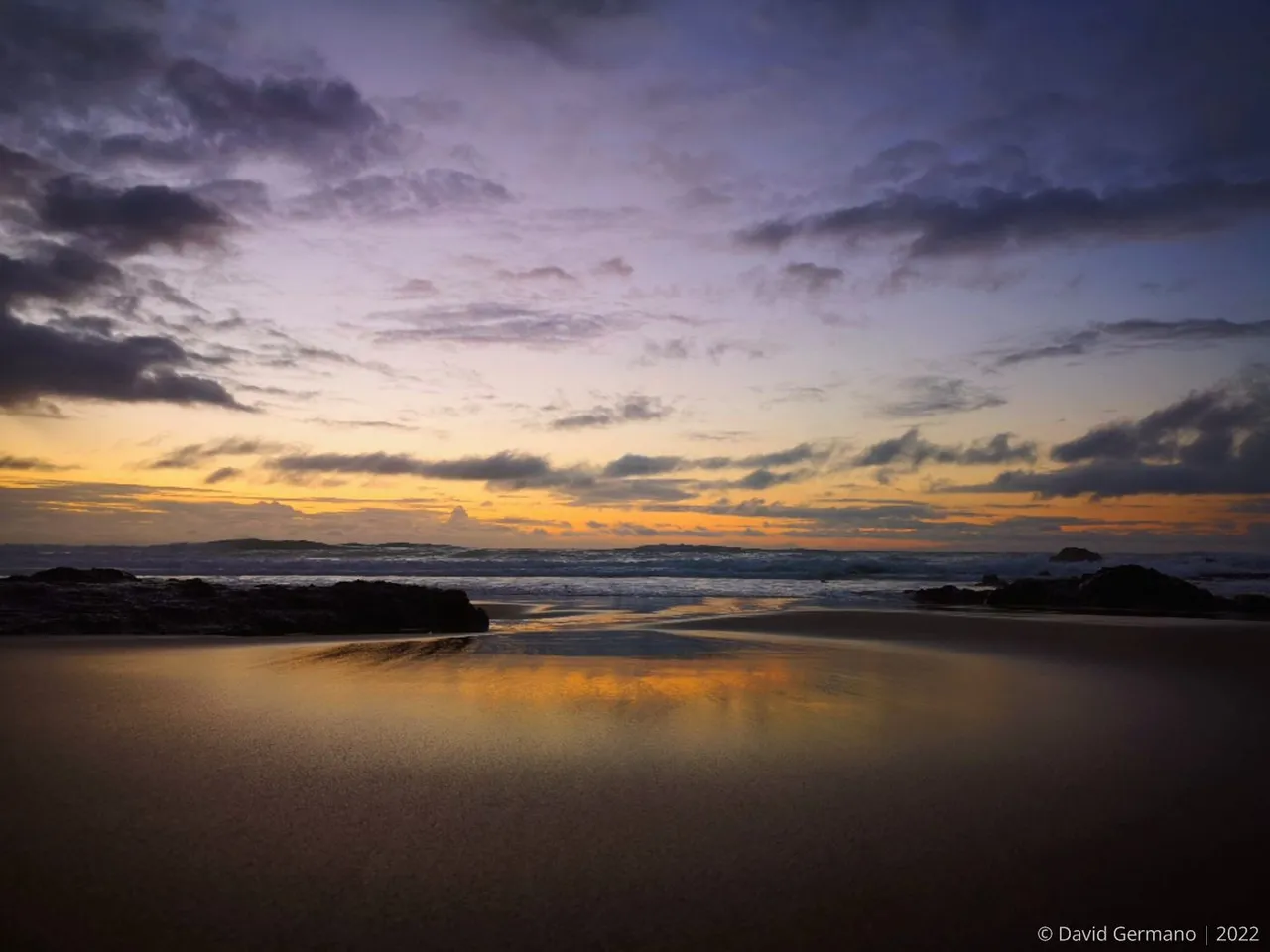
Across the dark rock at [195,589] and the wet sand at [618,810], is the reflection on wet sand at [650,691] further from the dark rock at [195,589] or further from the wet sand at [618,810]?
the dark rock at [195,589]

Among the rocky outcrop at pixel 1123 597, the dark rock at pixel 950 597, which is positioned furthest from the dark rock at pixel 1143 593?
the dark rock at pixel 950 597

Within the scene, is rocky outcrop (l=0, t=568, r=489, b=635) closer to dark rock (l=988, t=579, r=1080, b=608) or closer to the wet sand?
the wet sand

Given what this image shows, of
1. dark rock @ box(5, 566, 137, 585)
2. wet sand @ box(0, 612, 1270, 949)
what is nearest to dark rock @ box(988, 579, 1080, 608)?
wet sand @ box(0, 612, 1270, 949)

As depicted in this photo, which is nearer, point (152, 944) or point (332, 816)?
point (152, 944)

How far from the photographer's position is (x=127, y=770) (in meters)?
4.79

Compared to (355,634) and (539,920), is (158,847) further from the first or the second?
(355,634)

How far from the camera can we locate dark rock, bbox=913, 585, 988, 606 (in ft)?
69.0

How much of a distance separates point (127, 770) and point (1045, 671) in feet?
27.5

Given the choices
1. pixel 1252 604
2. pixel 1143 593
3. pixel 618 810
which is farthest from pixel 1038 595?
pixel 618 810

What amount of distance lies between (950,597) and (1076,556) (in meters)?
26.8

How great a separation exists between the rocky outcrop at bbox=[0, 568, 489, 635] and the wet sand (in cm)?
390

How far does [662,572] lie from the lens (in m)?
42.4

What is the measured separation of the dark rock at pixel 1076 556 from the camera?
4344 cm

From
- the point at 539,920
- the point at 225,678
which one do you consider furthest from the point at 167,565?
the point at 539,920
